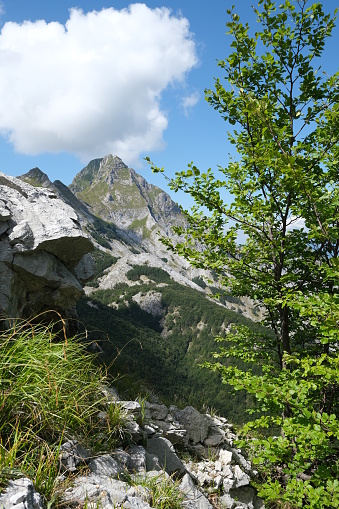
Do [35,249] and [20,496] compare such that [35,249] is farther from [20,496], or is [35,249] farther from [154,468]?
[20,496]

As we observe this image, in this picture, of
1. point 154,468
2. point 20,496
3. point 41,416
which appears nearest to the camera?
point 20,496

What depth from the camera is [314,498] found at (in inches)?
141

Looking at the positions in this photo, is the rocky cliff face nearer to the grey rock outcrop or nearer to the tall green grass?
the tall green grass

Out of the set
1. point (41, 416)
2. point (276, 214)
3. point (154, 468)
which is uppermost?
point (276, 214)

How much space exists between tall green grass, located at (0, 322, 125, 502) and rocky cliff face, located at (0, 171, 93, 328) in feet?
22.5

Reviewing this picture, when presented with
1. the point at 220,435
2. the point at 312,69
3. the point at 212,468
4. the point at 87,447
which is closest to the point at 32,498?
the point at 87,447

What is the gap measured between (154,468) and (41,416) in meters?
2.09

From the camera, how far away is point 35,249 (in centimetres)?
1130

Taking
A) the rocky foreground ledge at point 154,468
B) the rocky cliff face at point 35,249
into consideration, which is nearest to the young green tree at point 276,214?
the rocky foreground ledge at point 154,468

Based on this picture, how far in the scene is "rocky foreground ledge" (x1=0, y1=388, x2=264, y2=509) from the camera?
3002 mm

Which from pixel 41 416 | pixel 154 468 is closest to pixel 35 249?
pixel 41 416

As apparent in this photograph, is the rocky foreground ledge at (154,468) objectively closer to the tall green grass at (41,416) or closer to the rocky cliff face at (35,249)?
the tall green grass at (41,416)

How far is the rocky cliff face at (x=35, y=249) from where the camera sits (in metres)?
11.0

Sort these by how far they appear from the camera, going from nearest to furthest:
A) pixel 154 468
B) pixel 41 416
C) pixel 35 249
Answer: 1. pixel 41 416
2. pixel 154 468
3. pixel 35 249
